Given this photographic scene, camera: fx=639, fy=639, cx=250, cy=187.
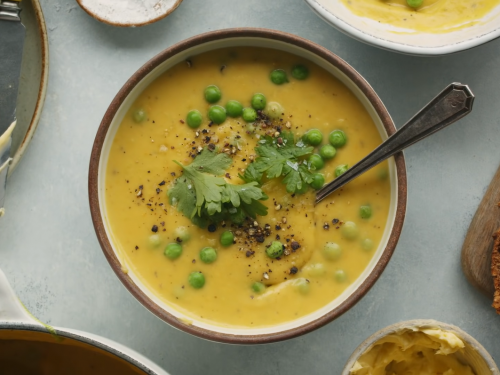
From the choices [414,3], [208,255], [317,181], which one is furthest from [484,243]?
[208,255]

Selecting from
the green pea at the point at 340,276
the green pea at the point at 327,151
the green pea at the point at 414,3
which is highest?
the green pea at the point at 414,3

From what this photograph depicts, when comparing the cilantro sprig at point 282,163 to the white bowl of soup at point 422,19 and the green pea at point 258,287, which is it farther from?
the white bowl of soup at point 422,19

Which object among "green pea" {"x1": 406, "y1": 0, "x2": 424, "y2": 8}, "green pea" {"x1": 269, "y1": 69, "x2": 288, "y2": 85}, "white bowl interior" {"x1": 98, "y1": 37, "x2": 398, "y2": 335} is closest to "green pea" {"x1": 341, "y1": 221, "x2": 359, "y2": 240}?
"white bowl interior" {"x1": 98, "y1": 37, "x2": 398, "y2": 335}

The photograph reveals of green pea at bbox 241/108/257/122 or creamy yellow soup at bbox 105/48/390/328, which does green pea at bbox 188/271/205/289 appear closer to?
creamy yellow soup at bbox 105/48/390/328

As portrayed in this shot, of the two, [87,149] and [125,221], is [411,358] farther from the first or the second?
[87,149]

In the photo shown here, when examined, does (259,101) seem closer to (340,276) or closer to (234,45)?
(234,45)

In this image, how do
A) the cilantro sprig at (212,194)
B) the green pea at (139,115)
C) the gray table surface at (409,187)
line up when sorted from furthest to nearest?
1. the gray table surface at (409,187)
2. the green pea at (139,115)
3. the cilantro sprig at (212,194)

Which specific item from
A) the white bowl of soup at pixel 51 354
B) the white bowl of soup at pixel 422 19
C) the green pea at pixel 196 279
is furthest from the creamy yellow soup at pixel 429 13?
the white bowl of soup at pixel 51 354
